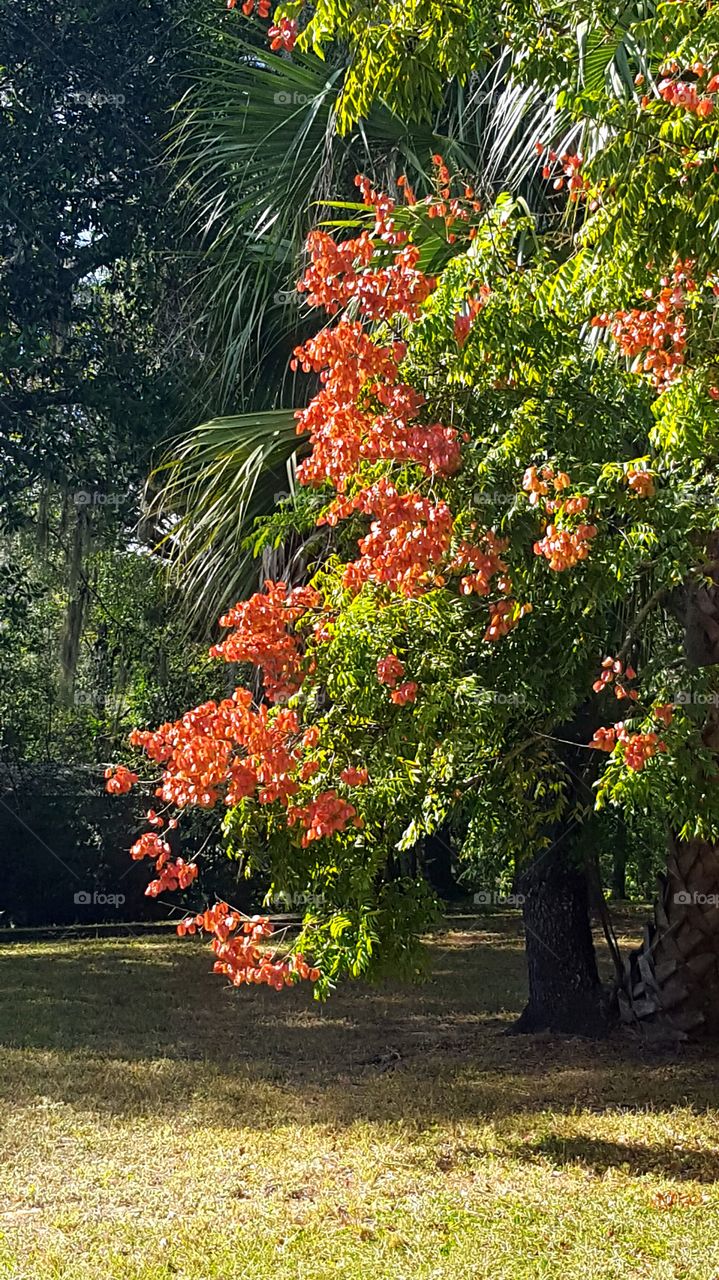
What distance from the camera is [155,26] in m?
10.5

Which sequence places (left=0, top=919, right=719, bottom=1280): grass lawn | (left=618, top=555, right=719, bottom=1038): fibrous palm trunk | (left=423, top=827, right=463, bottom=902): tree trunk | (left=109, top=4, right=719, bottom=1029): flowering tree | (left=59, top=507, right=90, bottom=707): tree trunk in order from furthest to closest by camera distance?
1. (left=423, top=827, right=463, bottom=902): tree trunk
2. (left=59, top=507, right=90, bottom=707): tree trunk
3. (left=618, top=555, right=719, bottom=1038): fibrous palm trunk
4. (left=0, top=919, right=719, bottom=1280): grass lawn
5. (left=109, top=4, right=719, bottom=1029): flowering tree

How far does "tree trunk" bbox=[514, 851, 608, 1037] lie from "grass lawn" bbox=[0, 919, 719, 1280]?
0.36 m

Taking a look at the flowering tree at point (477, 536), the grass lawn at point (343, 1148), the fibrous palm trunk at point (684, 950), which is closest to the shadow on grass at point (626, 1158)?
Result: the grass lawn at point (343, 1148)

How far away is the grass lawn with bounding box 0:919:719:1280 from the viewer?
470 centimetres

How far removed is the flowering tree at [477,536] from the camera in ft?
12.6

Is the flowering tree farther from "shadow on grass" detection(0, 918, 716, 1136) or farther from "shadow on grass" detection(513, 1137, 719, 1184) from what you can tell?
"shadow on grass" detection(0, 918, 716, 1136)

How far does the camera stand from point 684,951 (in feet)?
26.0

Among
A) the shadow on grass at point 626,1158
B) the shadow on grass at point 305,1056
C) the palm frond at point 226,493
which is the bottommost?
the shadow on grass at point 626,1158

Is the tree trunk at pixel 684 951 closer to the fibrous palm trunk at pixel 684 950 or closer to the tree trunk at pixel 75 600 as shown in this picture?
the fibrous palm trunk at pixel 684 950

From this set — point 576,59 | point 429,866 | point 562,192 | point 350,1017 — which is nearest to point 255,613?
point 576,59

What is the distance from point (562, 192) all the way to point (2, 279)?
17.7ft

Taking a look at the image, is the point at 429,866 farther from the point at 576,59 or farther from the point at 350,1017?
the point at 576,59

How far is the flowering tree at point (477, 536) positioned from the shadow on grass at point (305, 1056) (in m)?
2.26

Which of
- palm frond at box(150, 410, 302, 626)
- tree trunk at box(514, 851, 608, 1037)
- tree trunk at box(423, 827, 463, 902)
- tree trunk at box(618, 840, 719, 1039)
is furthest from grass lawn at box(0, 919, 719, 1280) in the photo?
tree trunk at box(423, 827, 463, 902)
